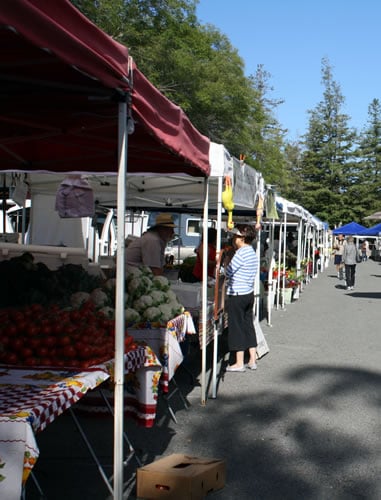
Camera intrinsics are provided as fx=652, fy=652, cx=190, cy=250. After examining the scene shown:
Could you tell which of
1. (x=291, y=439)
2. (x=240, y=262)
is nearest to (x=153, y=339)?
(x=291, y=439)

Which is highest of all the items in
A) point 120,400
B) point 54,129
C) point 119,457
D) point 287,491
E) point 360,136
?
point 360,136

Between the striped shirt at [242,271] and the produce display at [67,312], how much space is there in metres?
1.61

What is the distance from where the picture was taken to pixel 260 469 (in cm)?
510

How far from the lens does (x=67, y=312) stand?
15.6 feet

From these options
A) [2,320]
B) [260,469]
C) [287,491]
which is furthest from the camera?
[260,469]

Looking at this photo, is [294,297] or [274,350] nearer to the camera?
[274,350]

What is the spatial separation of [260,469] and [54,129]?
3142 millimetres

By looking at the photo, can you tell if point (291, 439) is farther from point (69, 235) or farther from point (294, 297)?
point (294, 297)

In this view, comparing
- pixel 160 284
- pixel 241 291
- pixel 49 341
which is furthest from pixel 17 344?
pixel 241 291

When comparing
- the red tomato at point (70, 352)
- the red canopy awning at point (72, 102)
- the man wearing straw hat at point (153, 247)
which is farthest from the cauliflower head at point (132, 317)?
the man wearing straw hat at point (153, 247)

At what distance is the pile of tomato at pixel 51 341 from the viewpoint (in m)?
4.05

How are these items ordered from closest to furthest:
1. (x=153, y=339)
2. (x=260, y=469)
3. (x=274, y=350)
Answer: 1. (x=260, y=469)
2. (x=153, y=339)
3. (x=274, y=350)

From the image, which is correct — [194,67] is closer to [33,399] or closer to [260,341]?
[260,341]

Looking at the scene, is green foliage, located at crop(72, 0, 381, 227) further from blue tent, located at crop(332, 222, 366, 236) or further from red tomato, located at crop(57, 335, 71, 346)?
red tomato, located at crop(57, 335, 71, 346)
